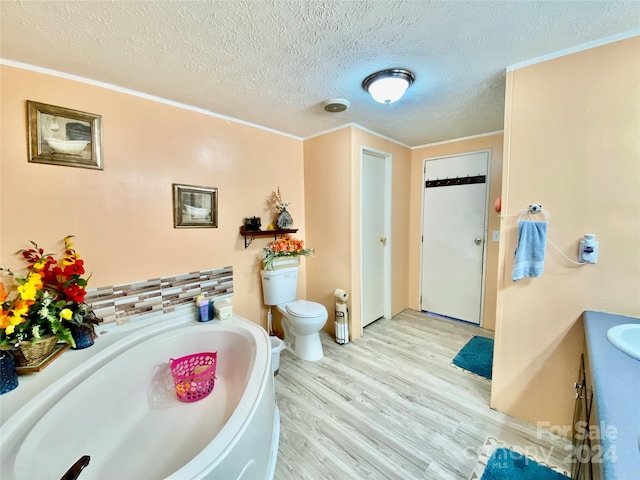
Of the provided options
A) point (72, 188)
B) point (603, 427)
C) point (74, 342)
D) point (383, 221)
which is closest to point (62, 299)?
point (74, 342)

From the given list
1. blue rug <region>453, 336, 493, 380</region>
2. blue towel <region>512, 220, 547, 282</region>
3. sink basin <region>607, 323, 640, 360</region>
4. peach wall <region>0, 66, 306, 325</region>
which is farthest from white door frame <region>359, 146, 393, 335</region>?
sink basin <region>607, 323, 640, 360</region>

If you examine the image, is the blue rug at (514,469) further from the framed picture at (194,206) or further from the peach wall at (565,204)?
the framed picture at (194,206)

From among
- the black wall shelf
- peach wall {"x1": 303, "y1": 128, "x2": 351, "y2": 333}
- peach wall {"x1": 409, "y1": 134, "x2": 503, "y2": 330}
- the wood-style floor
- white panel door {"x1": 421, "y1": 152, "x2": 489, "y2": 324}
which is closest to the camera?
the wood-style floor

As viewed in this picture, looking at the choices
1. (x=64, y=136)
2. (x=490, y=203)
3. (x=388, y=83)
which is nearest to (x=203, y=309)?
(x=64, y=136)

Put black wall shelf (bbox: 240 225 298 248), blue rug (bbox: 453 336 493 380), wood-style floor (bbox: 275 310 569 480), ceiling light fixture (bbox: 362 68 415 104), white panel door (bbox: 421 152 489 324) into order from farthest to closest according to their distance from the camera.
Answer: white panel door (bbox: 421 152 489 324), black wall shelf (bbox: 240 225 298 248), blue rug (bbox: 453 336 493 380), ceiling light fixture (bbox: 362 68 415 104), wood-style floor (bbox: 275 310 569 480)

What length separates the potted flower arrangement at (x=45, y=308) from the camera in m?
1.24

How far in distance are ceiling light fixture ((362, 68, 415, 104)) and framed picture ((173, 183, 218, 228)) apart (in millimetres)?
1449

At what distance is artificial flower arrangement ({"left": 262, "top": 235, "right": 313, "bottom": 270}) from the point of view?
95.7 inches

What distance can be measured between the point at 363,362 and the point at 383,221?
1.56 m

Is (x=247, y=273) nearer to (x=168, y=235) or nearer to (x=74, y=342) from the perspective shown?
(x=168, y=235)

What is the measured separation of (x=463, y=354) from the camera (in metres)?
2.36

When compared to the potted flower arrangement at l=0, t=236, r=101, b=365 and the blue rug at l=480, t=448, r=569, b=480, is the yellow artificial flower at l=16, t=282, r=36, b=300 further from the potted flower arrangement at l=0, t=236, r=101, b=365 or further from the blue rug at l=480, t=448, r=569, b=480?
the blue rug at l=480, t=448, r=569, b=480

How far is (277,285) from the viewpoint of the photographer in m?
2.45

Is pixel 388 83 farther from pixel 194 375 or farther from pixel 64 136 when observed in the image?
pixel 194 375
